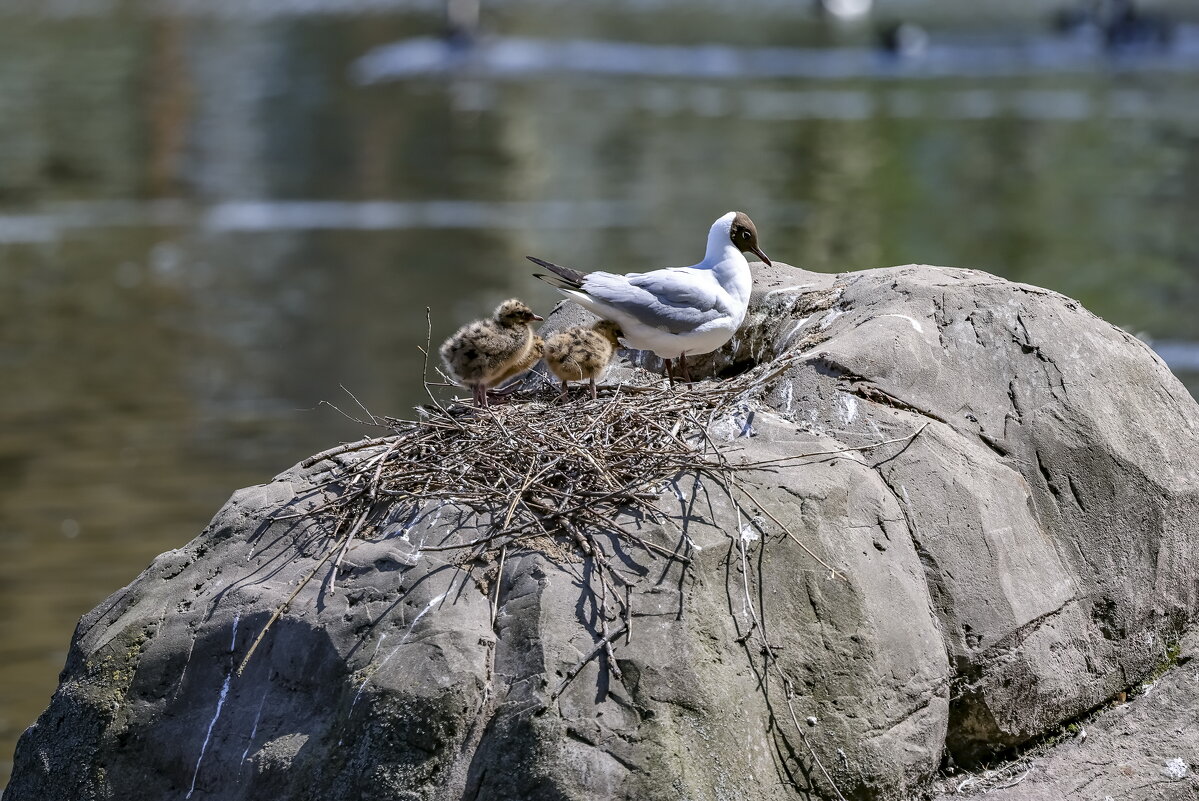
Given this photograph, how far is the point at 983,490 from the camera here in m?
6.22

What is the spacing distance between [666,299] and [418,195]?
2206 cm

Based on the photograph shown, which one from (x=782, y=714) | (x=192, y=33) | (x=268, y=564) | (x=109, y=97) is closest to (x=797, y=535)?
(x=782, y=714)

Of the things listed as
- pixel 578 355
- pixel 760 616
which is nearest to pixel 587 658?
pixel 760 616

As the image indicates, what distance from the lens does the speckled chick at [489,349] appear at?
6.39m

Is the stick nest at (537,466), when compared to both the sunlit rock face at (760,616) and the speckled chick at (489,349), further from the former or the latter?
the speckled chick at (489,349)

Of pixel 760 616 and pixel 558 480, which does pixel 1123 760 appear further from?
pixel 558 480

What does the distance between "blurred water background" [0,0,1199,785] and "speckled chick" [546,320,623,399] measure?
664 centimetres

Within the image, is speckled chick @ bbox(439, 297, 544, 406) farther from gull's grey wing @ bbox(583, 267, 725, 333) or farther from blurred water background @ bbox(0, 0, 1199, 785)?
blurred water background @ bbox(0, 0, 1199, 785)

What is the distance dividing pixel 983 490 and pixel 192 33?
4847 cm

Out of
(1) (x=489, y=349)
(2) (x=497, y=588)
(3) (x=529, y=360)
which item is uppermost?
(1) (x=489, y=349)

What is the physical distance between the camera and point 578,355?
21.2 feet

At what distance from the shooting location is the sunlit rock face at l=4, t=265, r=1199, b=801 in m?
5.14

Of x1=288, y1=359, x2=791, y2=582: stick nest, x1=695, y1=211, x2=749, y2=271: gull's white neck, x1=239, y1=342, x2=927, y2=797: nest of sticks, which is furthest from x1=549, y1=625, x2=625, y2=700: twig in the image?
x1=695, y1=211, x2=749, y2=271: gull's white neck

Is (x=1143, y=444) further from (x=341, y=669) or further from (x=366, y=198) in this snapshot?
(x=366, y=198)
